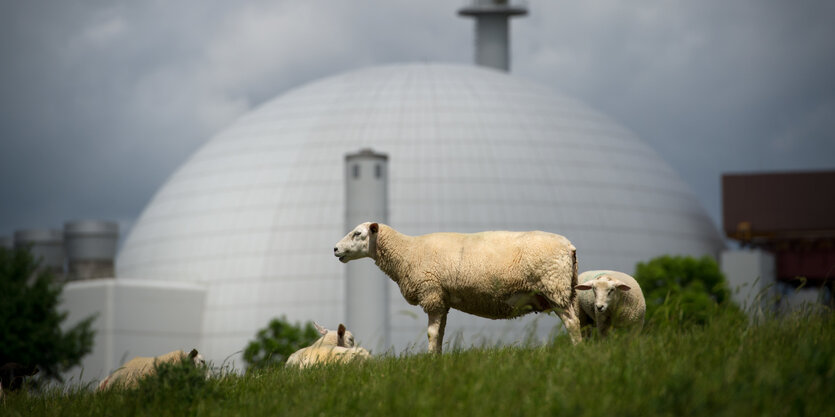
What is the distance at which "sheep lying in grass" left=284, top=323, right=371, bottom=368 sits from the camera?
15.7 meters

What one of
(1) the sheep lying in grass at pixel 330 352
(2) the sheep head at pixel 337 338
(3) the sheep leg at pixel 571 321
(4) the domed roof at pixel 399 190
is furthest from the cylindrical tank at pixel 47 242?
(3) the sheep leg at pixel 571 321

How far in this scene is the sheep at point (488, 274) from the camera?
1477 centimetres

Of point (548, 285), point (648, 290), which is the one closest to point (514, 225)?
point (648, 290)

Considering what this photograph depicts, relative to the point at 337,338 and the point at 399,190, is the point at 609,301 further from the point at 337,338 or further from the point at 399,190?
the point at 399,190

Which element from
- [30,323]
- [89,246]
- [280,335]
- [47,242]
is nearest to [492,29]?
[89,246]

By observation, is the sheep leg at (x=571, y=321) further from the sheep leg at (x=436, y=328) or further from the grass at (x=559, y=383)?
the sheep leg at (x=436, y=328)

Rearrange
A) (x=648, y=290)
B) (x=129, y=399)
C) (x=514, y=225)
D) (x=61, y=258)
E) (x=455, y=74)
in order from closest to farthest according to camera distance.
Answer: (x=129, y=399) → (x=648, y=290) → (x=514, y=225) → (x=455, y=74) → (x=61, y=258)

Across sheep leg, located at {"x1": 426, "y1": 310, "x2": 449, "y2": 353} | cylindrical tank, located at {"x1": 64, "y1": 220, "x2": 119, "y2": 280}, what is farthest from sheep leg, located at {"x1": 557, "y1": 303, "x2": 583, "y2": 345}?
cylindrical tank, located at {"x1": 64, "y1": 220, "x2": 119, "y2": 280}

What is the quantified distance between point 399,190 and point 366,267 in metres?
18.2

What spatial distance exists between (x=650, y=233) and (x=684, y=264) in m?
15.5

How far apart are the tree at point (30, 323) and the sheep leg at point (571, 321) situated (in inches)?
1872

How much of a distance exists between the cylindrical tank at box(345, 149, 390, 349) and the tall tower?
46838mm

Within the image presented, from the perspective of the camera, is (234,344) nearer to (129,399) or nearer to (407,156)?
(407,156)

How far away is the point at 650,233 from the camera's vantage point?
86.8 metres
